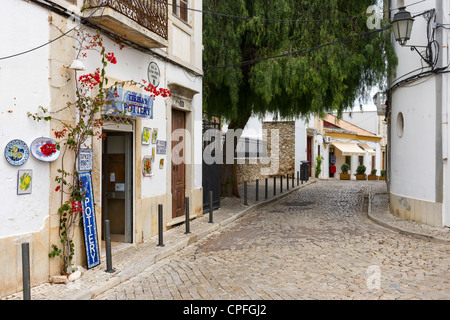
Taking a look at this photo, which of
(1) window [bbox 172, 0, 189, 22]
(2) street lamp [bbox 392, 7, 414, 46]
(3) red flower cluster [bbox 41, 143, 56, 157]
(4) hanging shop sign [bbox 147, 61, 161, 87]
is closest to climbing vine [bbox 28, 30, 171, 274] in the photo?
(3) red flower cluster [bbox 41, 143, 56, 157]

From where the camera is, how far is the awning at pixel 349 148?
3253 cm

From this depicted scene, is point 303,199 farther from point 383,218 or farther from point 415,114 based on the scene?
point 415,114

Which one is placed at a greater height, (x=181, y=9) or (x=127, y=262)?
(x=181, y=9)

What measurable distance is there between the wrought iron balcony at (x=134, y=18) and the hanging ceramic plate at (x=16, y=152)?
7.29ft

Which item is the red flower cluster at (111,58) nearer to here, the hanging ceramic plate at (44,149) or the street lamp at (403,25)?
the hanging ceramic plate at (44,149)

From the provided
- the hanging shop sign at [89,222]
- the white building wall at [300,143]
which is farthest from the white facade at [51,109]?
the white building wall at [300,143]

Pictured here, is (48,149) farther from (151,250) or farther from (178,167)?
(178,167)

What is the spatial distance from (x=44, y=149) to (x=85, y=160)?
0.85 m

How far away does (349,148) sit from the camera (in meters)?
33.3

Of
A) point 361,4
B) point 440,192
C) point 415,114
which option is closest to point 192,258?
point 440,192

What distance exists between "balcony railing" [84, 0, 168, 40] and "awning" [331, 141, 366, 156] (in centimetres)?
2668

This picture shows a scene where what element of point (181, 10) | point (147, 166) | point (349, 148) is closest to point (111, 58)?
point (147, 166)

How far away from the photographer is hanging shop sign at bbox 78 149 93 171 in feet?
19.6
